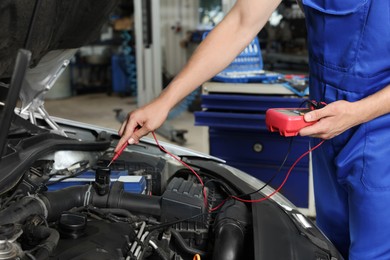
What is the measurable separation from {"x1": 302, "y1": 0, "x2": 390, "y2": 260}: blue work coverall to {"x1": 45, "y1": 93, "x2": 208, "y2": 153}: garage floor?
9.40 ft

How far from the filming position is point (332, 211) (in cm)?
133

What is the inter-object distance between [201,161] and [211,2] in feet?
17.5

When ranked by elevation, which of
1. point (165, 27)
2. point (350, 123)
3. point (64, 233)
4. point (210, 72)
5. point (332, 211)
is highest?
point (165, 27)

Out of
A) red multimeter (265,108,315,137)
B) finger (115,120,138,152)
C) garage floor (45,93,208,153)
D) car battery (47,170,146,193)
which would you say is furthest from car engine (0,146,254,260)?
garage floor (45,93,208,153)

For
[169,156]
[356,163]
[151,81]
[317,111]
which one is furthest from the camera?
[151,81]

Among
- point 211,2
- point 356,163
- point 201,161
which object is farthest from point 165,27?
point 356,163

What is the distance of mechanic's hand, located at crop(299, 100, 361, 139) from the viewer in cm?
105

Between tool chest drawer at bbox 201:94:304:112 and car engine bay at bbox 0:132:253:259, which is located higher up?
tool chest drawer at bbox 201:94:304:112

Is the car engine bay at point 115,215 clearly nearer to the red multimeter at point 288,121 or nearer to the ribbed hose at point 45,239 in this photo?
the ribbed hose at point 45,239

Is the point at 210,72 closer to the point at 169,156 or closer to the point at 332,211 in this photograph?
the point at 169,156

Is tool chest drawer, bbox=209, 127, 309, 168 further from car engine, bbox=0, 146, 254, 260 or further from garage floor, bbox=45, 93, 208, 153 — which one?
garage floor, bbox=45, 93, 208, 153

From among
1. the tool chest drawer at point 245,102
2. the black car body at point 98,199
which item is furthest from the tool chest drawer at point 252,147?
the black car body at point 98,199

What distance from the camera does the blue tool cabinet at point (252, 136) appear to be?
2.37 metres

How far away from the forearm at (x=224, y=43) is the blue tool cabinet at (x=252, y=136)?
3.45 ft
